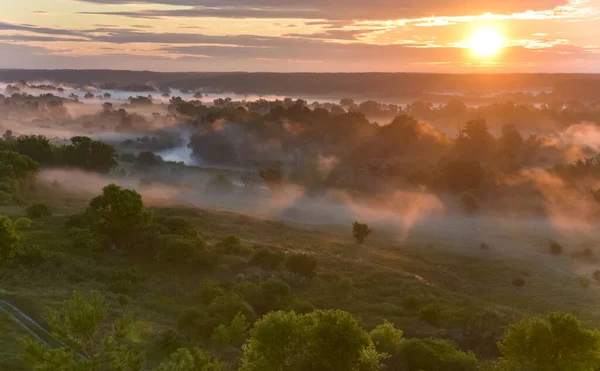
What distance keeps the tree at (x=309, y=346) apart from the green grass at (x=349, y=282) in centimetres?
712

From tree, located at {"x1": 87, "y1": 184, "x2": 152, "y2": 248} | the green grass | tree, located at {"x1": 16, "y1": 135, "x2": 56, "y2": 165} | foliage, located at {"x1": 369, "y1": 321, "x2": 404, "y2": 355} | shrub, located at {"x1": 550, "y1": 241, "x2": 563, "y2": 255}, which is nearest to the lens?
foliage, located at {"x1": 369, "y1": 321, "x2": 404, "y2": 355}

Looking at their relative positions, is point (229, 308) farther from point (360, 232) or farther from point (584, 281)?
point (584, 281)

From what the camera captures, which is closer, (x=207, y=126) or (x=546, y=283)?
(x=546, y=283)

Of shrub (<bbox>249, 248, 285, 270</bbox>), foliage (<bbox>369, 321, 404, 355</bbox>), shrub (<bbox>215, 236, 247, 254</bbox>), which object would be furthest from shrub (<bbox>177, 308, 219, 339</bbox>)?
shrub (<bbox>215, 236, 247, 254</bbox>)

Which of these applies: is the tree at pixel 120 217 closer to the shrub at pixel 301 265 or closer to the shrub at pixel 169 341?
the shrub at pixel 301 265

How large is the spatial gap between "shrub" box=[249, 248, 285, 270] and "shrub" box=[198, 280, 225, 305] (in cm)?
745

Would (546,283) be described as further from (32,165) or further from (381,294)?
(32,165)

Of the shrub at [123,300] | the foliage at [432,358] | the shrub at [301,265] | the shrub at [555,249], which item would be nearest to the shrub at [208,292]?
the shrub at [123,300]

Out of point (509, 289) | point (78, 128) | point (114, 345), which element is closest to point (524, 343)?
point (114, 345)

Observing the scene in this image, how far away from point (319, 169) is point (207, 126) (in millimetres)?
47178

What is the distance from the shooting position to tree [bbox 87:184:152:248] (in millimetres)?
A: 43438

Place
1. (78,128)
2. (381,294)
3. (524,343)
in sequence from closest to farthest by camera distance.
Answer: (524,343), (381,294), (78,128)

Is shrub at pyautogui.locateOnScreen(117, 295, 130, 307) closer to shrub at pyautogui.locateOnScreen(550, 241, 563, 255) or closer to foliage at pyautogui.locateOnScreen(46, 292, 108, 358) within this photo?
foliage at pyautogui.locateOnScreen(46, 292, 108, 358)

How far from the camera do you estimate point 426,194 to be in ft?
276
